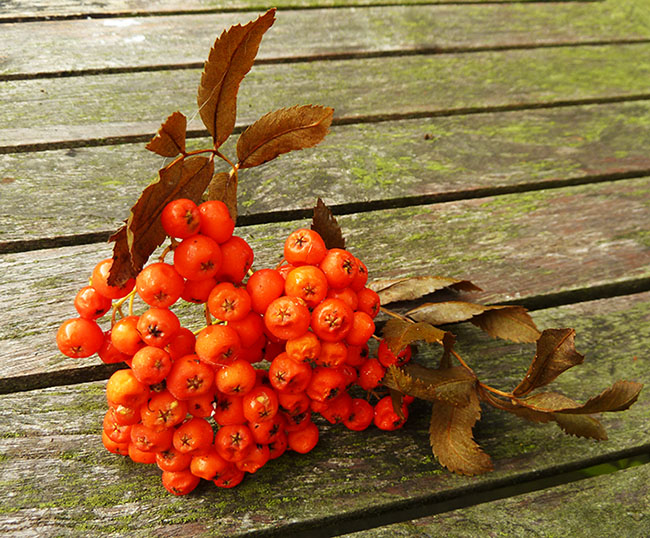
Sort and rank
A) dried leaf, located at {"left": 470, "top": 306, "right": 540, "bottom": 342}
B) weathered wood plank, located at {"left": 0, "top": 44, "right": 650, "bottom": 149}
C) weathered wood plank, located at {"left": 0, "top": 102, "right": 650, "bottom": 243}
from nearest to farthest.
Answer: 1. dried leaf, located at {"left": 470, "top": 306, "right": 540, "bottom": 342}
2. weathered wood plank, located at {"left": 0, "top": 102, "right": 650, "bottom": 243}
3. weathered wood plank, located at {"left": 0, "top": 44, "right": 650, "bottom": 149}

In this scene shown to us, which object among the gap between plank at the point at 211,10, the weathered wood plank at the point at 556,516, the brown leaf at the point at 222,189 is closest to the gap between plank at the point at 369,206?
the brown leaf at the point at 222,189

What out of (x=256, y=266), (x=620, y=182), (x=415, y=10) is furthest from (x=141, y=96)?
(x=620, y=182)

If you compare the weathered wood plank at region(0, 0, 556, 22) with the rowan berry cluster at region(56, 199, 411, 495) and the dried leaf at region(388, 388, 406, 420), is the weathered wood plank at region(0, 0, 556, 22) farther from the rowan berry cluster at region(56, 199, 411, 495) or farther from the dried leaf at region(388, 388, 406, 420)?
the dried leaf at region(388, 388, 406, 420)

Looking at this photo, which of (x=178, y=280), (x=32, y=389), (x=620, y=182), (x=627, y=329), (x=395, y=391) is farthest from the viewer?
(x=620, y=182)

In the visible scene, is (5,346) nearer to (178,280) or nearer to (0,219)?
(0,219)

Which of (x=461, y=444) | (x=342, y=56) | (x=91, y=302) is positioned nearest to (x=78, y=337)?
(x=91, y=302)

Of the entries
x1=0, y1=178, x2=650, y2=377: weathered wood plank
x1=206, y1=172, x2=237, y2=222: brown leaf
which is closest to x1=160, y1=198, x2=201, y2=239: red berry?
x1=206, y1=172, x2=237, y2=222: brown leaf

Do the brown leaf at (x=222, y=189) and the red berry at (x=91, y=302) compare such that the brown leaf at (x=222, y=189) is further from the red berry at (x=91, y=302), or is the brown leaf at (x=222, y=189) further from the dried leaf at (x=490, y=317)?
the dried leaf at (x=490, y=317)
